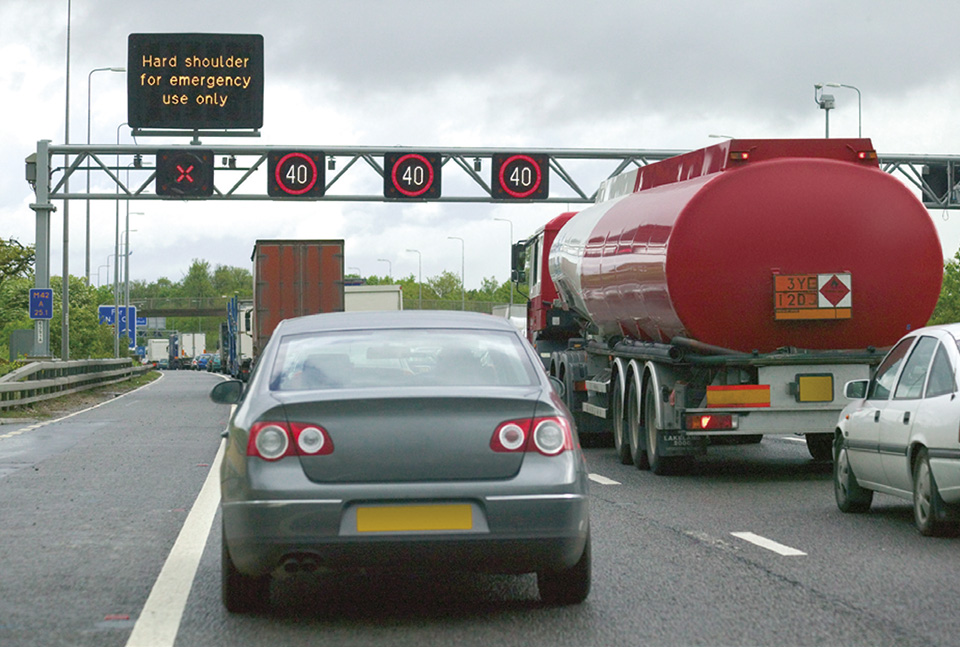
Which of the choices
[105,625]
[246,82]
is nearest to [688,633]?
[105,625]

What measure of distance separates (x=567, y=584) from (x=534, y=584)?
0.75 metres

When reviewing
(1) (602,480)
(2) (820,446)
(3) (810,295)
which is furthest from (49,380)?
(3) (810,295)

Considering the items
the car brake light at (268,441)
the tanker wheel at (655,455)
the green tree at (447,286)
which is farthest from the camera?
the green tree at (447,286)

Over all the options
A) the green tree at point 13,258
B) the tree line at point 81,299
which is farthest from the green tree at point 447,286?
the green tree at point 13,258

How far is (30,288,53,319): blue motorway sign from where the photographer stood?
112 ft

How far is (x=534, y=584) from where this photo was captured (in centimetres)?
751

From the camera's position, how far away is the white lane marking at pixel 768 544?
8703 millimetres

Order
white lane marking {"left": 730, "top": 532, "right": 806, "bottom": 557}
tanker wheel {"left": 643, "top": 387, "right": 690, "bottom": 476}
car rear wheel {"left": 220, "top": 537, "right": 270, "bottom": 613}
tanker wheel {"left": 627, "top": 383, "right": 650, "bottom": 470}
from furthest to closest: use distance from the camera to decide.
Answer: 1. tanker wheel {"left": 627, "top": 383, "right": 650, "bottom": 470}
2. tanker wheel {"left": 643, "top": 387, "right": 690, "bottom": 476}
3. white lane marking {"left": 730, "top": 532, "right": 806, "bottom": 557}
4. car rear wheel {"left": 220, "top": 537, "right": 270, "bottom": 613}

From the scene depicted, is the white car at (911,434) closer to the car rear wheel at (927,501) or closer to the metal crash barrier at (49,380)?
the car rear wheel at (927,501)

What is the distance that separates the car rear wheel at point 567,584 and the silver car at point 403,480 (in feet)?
0.69

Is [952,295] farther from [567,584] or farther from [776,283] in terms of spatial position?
[567,584]

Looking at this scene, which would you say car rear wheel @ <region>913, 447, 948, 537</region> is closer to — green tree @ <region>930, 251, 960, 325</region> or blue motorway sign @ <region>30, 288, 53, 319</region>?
blue motorway sign @ <region>30, 288, 53, 319</region>

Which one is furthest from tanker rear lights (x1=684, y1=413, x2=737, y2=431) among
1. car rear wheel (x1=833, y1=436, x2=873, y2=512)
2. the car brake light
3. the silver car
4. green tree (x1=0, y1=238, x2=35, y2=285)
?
green tree (x1=0, y1=238, x2=35, y2=285)

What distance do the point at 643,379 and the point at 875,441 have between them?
5.00m
